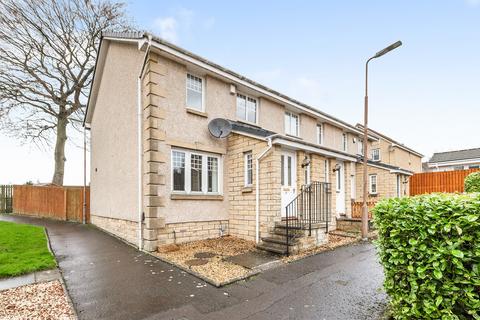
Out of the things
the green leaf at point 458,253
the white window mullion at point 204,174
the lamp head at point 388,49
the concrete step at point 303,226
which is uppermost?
the lamp head at point 388,49

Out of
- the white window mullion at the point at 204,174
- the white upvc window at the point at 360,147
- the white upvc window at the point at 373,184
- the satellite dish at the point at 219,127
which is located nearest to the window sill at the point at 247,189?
the white window mullion at the point at 204,174

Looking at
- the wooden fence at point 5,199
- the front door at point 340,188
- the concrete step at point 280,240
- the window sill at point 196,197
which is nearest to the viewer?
the concrete step at point 280,240

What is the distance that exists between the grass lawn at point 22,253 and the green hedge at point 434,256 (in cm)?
762

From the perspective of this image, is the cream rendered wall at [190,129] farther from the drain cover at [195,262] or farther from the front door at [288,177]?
the front door at [288,177]

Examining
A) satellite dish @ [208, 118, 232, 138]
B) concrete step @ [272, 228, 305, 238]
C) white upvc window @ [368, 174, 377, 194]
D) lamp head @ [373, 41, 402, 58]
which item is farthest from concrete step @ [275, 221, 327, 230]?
white upvc window @ [368, 174, 377, 194]

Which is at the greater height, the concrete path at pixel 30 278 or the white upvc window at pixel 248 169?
the white upvc window at pixel 248 169

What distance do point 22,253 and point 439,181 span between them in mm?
25139

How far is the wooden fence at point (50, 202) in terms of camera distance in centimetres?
1498

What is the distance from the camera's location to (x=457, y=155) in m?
31.9

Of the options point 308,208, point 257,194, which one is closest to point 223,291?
point 257,194

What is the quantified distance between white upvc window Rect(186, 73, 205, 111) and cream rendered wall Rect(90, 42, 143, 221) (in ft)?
6.25

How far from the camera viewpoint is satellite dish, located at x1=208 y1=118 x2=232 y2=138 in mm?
9406

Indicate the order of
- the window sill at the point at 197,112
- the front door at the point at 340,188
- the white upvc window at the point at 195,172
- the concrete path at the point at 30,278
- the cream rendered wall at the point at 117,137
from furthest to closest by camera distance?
the front door at the point at 340,188 → the cream rendered wall at the point at 117,137 → the window sill at the point at 197,112 → the white upvc window at the point at 195,172 → the concrete path at the point at 30,278

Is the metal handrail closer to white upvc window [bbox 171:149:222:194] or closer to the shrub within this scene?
white upvc window [bbox 171:149:222:194]
